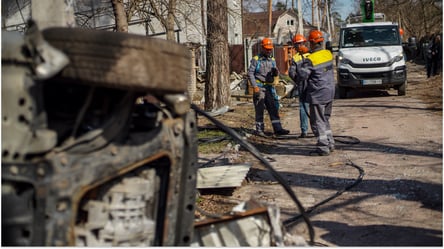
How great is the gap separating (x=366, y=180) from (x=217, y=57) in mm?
7766

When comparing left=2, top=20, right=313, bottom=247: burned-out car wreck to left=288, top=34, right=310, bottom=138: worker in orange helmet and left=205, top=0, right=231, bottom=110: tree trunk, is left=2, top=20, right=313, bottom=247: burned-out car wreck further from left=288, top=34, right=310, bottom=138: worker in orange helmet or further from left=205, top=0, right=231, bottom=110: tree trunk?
left=205, top=0, right=231, bottom=110: tree trunk

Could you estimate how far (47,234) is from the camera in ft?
9.25

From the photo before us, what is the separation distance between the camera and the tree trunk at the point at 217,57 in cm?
1403

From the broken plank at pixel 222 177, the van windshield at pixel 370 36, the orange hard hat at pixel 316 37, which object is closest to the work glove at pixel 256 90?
the orange hard hat at pixel 316 37

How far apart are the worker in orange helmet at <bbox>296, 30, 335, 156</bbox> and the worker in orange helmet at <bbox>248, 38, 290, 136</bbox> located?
1.94 meters

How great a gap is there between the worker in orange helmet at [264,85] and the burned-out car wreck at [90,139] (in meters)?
7.37

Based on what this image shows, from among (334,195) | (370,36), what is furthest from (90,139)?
(370,36)

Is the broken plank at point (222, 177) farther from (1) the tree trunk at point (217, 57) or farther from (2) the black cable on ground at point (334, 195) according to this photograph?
(1) the tree trunk at point (217, 57)

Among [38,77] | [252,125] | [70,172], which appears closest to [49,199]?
[70,172]

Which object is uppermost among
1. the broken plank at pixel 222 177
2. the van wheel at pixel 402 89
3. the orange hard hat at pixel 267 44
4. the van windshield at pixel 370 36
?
the van windshield at pixel 370 36

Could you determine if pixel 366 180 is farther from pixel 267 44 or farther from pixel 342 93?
pixel 342 93

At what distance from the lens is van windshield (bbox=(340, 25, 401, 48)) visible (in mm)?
17453

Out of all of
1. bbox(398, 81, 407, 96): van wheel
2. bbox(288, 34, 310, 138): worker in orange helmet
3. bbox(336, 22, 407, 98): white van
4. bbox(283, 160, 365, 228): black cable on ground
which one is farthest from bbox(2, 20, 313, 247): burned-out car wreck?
bbox(398, 81, 407, 96): van wheel

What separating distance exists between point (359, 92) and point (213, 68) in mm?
6988
